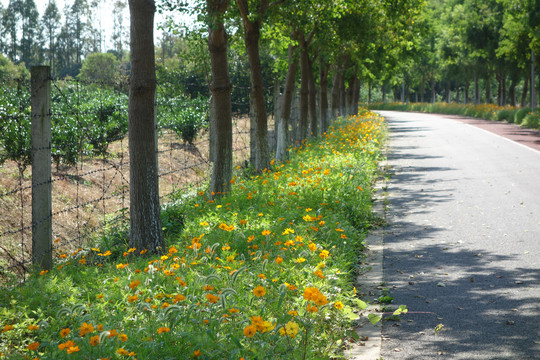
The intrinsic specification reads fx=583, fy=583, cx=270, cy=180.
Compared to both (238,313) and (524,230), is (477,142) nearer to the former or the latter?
(524,230)

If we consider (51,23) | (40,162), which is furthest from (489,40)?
(51,23)

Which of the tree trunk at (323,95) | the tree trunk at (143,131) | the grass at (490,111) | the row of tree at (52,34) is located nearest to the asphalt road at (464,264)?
the tree trunk at (143,131)

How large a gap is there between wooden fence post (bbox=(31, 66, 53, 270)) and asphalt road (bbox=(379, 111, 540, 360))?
3.58 m

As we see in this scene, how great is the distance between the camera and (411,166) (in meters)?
16.1

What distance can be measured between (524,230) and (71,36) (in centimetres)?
11553

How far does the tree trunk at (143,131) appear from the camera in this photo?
630cm

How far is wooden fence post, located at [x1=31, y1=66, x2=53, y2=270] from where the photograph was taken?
19.6 ft

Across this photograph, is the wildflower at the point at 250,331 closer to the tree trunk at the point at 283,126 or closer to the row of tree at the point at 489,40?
the tree trunk at the point at 283,126

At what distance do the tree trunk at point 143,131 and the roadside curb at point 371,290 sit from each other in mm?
2380

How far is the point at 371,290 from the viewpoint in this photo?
5.66 m

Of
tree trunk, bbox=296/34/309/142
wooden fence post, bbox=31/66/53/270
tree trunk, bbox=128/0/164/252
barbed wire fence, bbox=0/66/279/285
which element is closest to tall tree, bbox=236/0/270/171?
barbed wire fence, bbox=0/66/279/285

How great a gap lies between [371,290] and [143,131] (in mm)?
2970

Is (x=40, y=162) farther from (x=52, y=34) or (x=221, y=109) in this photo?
(x=52, y=34)

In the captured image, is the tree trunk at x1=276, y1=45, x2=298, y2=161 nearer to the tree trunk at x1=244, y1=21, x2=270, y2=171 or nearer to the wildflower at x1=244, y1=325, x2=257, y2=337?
the tree trunk at x1=244, y1=21, x2=270, y2=171
